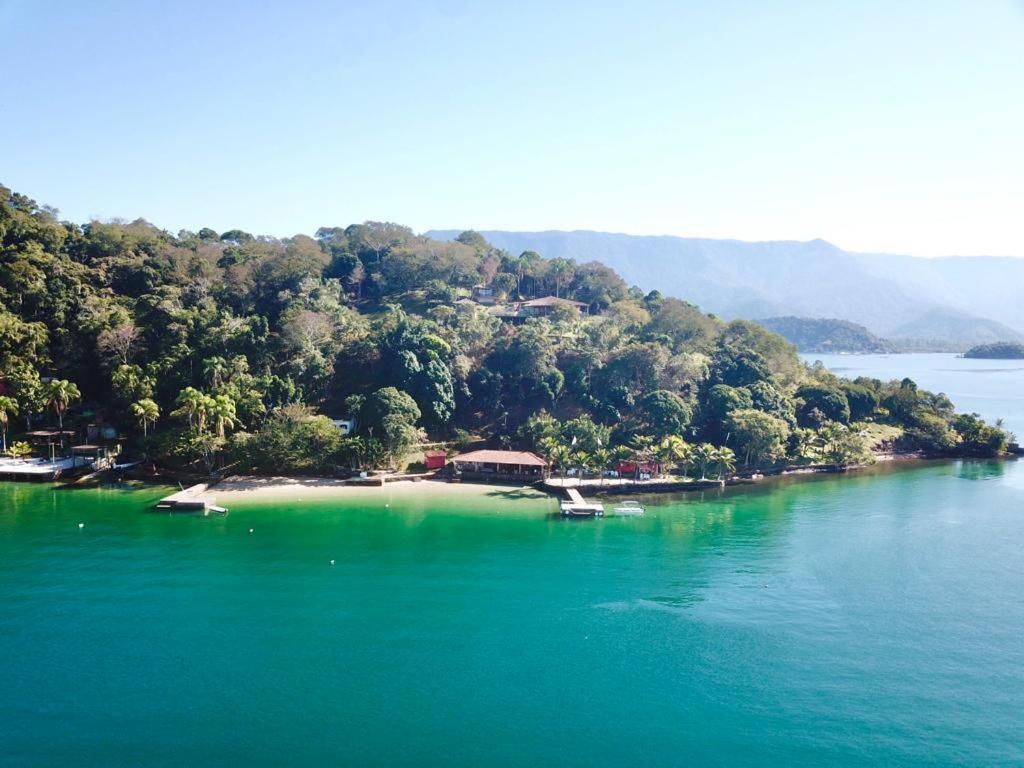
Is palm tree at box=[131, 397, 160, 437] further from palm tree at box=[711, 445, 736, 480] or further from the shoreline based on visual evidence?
palm tree at box=[711, 445, 736, 480]

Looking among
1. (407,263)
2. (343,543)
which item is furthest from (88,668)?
(407,263)

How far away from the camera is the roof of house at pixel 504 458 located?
157 feet

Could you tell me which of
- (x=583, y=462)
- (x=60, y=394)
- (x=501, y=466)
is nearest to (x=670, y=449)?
(x=583, y=462)

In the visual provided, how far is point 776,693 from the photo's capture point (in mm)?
22125

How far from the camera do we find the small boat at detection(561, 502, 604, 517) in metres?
41.0

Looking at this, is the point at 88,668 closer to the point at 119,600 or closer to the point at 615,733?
the point at 119,600

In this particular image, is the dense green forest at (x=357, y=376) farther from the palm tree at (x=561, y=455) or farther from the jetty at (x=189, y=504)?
the jetty at (x=189, y=504)

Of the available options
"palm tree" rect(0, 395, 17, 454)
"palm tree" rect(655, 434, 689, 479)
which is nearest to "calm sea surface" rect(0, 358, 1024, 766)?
"palm tree" rect(655, 434, 689, 479)

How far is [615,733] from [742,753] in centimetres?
362

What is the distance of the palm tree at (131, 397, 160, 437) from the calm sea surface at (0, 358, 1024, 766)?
884 cm

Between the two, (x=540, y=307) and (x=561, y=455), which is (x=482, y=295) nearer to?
(x=540, y=307)

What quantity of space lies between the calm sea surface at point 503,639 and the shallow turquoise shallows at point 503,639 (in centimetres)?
11

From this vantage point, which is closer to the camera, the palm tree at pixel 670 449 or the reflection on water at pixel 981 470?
the palm tree at pixel 670 449

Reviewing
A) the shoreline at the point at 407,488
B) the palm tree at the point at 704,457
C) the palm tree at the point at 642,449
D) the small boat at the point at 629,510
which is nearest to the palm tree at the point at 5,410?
the shoreline at the point at 407,488
